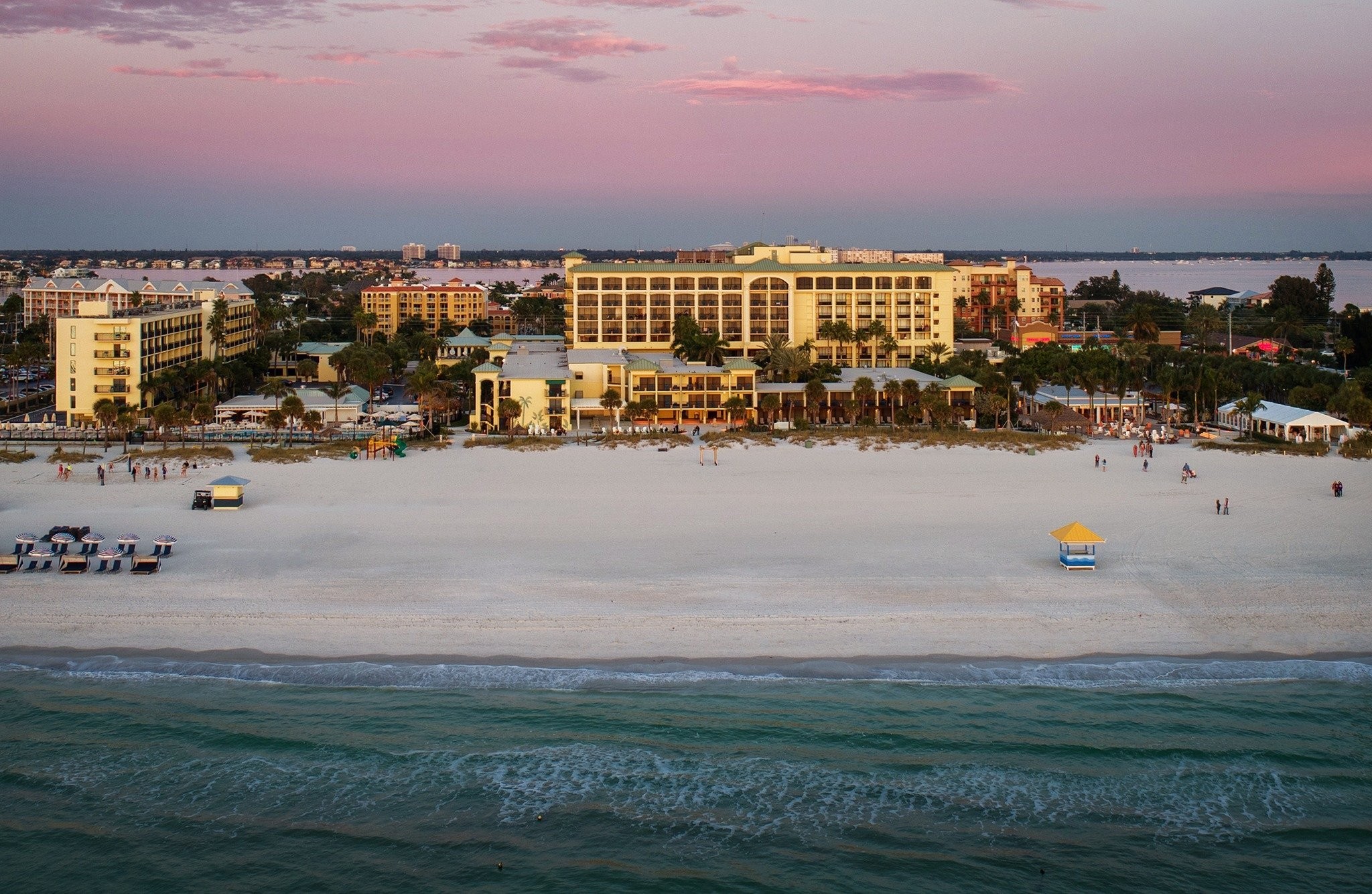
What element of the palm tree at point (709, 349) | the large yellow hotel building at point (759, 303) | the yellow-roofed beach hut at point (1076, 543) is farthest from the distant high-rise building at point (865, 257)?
the yellow-roofed beach hut at point (1076, 543)

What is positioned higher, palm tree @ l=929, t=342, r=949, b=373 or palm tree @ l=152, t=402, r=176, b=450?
palm tree @ l=929, t=342, r=949, b=373

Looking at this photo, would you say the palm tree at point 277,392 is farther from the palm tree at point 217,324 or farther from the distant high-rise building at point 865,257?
the distant high-rise building at point 865,257

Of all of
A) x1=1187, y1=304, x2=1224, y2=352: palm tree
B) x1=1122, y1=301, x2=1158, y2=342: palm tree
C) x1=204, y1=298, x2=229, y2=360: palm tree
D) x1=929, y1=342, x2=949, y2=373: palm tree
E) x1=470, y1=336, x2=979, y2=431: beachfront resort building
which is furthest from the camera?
x1=1187, y1=304, x2=1224, y2=352: palm tree

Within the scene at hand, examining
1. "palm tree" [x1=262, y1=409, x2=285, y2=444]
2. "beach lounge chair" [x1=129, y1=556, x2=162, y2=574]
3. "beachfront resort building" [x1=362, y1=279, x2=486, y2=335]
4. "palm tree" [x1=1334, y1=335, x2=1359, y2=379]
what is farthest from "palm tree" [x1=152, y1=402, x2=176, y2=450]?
"beachfront resort building" [x1=362, y1=279, x2=486, y2=335]

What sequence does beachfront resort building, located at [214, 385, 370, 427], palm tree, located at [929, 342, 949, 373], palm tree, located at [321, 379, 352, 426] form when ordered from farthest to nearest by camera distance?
palm tree, located at [929, 342, 949, 373]
palm tree, located at [321, 379, 352, 426]
beachfront resort building, located at [214, 385, 370, 427]

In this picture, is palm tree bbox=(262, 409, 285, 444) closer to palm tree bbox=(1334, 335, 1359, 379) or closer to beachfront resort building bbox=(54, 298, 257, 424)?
beachfront resort building bbox=(54, 298, 257, 424)
